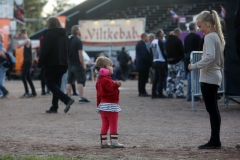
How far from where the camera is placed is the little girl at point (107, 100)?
26.2ft

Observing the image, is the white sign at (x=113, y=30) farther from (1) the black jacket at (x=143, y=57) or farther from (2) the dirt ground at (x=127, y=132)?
(2) the dirt ground at (x=127, y=132)

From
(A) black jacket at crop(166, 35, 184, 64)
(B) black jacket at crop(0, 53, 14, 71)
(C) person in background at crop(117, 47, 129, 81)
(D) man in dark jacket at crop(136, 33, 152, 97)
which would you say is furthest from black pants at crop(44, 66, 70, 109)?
(C) person in background at crop(117, 47, 129, 81)

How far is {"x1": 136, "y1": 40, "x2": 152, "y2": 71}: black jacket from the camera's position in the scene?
754 inches

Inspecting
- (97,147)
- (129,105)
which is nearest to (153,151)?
(97,147)

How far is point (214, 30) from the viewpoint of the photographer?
800 centimetres

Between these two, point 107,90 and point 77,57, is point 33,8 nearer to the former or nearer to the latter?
point 77,57

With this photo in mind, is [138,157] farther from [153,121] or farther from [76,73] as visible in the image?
[76,73]

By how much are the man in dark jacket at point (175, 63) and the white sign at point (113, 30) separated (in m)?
19.5

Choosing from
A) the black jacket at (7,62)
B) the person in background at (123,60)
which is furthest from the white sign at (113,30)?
the black jacket at (7,62)

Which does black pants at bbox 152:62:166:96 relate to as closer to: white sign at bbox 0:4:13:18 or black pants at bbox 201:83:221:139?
black pants at bbox 201:83:221:139

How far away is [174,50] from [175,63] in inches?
17.8

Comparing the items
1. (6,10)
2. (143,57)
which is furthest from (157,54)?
(6,10)

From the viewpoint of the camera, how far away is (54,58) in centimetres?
1298

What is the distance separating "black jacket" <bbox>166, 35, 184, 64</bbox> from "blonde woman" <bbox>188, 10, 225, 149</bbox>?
31.2ft
